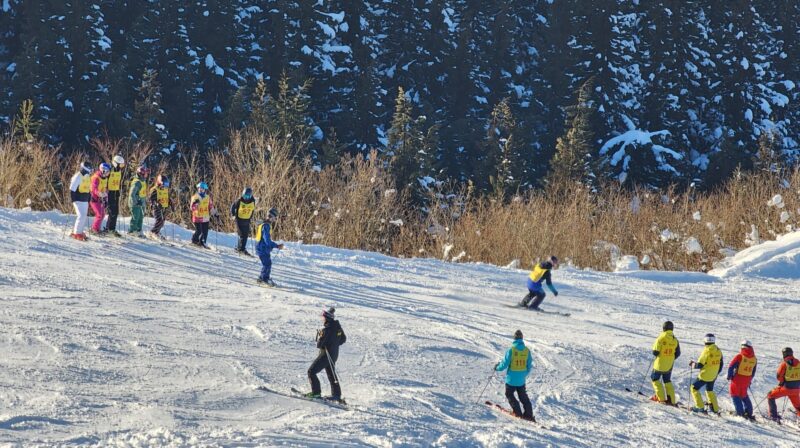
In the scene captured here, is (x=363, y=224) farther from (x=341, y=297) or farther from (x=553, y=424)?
(x=553, y=424)

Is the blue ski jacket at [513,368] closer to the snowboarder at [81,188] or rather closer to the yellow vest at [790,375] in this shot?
the yellow vest at [790,375]

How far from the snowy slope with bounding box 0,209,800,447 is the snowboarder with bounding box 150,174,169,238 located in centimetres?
69

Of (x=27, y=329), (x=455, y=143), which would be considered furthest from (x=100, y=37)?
(x=27, y=329)

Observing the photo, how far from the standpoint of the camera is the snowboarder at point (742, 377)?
13805 millimetres

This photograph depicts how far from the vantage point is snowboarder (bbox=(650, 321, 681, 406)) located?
13.9 meters

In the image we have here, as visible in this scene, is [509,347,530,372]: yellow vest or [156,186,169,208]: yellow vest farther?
[156,186,169,208]: yellow vest

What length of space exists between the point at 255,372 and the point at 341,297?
5876 millimetres

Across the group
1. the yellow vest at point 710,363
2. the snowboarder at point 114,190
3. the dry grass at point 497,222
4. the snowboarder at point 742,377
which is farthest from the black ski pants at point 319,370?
the dry grass at point 497,222

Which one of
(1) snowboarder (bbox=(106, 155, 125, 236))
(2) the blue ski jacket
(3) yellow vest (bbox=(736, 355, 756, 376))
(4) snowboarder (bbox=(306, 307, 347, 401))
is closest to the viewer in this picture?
(4) snowboarder (bbox=(306, 307, 347, 401))

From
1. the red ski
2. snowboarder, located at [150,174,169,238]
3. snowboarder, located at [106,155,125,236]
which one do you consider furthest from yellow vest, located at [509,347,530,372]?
snowboarder, located at [150,174,169,238]

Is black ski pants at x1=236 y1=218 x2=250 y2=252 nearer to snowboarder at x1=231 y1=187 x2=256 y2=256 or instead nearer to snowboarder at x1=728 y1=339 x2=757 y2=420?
snowboarder at x1=231 y1=187 x2=256 y2=256

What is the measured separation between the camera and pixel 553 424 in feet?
40.2

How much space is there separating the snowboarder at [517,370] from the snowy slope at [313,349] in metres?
0.26

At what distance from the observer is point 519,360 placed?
11977 millimetres
